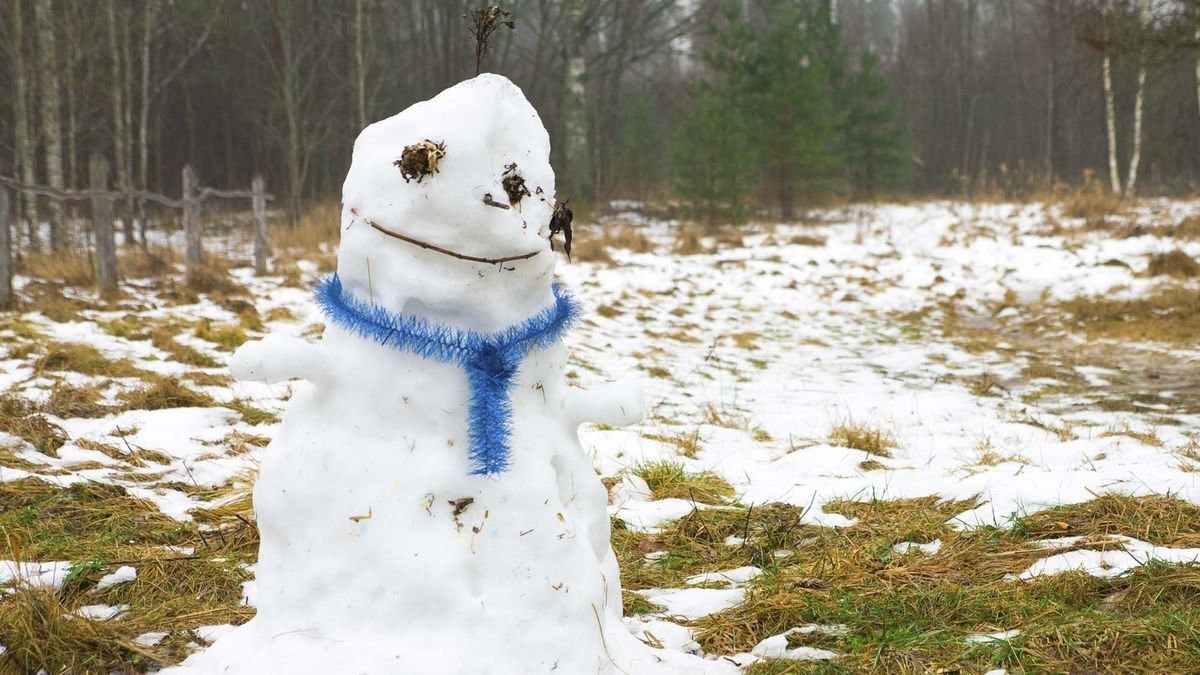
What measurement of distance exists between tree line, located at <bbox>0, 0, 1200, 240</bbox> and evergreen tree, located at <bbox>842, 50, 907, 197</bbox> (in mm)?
80

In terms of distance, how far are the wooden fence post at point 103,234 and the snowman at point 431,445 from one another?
7.33 meters

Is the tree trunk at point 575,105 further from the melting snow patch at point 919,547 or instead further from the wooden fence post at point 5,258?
the melting snow patch at point 919,547

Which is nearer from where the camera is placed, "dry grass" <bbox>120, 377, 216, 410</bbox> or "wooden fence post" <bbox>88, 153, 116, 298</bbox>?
"dry grass" <bbox>120, 377, 216, 410</bbox>

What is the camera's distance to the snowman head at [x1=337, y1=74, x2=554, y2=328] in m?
1.80

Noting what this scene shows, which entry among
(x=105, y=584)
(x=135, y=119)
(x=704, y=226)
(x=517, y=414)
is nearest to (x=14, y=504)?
(x=105, y=584)

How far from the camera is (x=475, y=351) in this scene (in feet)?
6.02

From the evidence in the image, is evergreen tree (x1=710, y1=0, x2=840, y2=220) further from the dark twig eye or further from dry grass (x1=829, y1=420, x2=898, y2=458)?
the dark twig eye

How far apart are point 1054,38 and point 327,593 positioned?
24.6m

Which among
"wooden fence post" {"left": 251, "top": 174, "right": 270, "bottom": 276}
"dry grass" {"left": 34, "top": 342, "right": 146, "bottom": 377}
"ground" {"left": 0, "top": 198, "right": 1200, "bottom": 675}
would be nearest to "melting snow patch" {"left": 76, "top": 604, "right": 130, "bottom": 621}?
"ground" {"left": 0, "top": 198, "right": 1200, "bottom": 675}

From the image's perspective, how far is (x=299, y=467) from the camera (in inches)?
70.4

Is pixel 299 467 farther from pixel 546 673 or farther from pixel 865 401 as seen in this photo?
pixel 865 401

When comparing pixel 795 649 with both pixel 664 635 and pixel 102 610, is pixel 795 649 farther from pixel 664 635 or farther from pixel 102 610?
pixel 102 610

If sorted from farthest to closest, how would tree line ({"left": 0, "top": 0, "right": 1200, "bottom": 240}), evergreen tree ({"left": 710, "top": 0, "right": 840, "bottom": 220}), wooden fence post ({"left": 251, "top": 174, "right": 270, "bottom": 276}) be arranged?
evergreen tree ({"left": 710, "top": 0, "right": 840, "bottom": 220})
tree line ({"left": 0, "top": 0, "right": 1200, "bottom": 240})
wooden fence post ({"left": 251, "top": 174, "right": 270, "bottom": 276})

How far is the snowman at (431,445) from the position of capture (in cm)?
170
